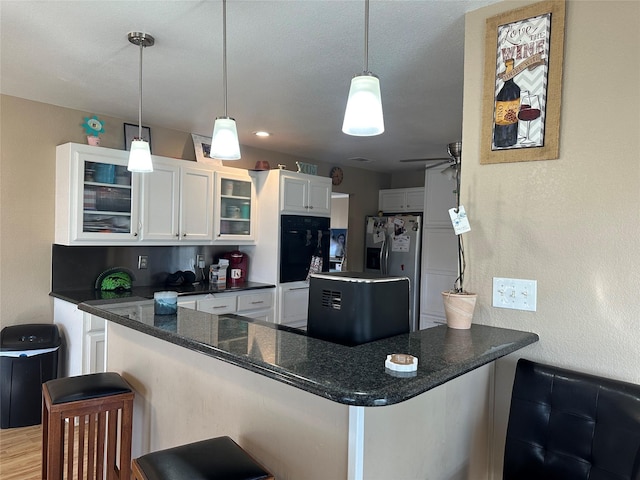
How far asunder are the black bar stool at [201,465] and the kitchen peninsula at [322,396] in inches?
5.0

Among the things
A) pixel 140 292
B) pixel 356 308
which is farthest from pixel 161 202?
pixel 356 308

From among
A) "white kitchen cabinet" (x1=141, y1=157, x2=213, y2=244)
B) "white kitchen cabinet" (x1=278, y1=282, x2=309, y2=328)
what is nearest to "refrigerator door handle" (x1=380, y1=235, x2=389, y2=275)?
"white kitchen cabinet" (x1=278, y1=282, x2=309, y2=328)

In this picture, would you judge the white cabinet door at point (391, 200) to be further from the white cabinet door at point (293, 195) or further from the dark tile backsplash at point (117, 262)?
the dark tile backsplash at point (117, 262)

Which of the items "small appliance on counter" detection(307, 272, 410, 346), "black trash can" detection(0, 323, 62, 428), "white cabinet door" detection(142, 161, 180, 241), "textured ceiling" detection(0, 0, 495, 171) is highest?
"textured ceiling" detection(0, 0, 495, 171)

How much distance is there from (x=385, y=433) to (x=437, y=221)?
389 cm

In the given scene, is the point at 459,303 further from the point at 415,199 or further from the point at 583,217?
the point at 415,199

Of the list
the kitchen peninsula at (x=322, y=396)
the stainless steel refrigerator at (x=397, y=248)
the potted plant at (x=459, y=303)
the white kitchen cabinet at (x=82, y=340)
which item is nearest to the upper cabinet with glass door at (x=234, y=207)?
the white kitchen cabinet at (x=82, y=340)

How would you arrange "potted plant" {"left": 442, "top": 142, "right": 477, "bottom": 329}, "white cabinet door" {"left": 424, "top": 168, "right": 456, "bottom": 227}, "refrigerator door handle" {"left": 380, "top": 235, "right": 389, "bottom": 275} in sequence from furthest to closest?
"refrigerator door handle" {"left": 380, "top": 235, "right": 389, "bottom": 275}
"white cabinet door" {"left": 424, "top": 168, "right": 456, "bottom": 227}
"potted plant" {"left": 442, "top": 142, "right": 477, "bottom": 329}

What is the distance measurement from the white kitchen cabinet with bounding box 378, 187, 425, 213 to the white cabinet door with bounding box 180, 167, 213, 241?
112 inches

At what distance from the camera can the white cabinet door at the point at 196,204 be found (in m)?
3.80

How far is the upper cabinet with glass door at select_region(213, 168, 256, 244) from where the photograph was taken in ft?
13.4

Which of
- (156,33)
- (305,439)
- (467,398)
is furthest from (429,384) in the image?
(156,33)

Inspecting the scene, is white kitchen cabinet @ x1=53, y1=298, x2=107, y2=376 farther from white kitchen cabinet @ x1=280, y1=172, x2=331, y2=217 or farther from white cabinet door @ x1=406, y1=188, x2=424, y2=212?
white cabinet door @ x1=406, y1=188, x2=424, y2=212

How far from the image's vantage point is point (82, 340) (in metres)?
3.04
